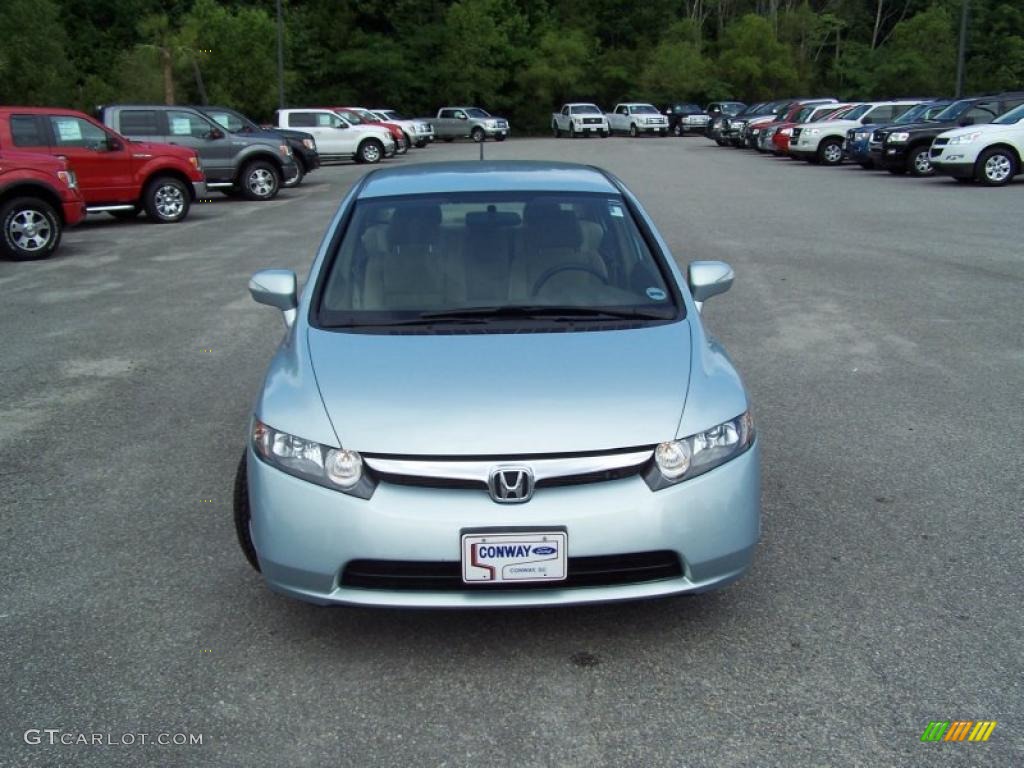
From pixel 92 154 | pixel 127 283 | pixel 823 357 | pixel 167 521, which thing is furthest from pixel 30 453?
pixel 92 154

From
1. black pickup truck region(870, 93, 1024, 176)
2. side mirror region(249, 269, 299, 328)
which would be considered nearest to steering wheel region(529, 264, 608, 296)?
side mirror region(249, 269, 299, 328)

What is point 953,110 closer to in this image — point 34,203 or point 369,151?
point 369,151

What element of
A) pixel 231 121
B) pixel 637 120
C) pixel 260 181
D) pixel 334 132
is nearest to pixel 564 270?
pixel 260 181

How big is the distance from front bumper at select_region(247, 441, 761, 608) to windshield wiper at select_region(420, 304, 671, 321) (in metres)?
1.00

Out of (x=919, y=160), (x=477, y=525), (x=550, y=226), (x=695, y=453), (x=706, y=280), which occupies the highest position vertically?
(x=550, y=226)

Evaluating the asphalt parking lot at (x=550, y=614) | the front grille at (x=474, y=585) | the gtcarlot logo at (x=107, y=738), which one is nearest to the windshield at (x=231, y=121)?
the asphalt parking lot at (x=550, y=614)

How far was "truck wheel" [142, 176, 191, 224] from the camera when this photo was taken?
1816 centimetres

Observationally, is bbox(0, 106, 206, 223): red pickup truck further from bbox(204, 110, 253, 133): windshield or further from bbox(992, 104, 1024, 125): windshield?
bbox(992, 104, 1024, 125): windshield

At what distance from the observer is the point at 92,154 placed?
56.2ft

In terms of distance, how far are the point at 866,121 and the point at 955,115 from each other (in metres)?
5.57

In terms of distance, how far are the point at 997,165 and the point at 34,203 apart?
18181mm

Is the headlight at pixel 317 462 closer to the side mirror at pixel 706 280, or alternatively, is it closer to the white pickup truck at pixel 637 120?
the side mirror at pixel 706 280

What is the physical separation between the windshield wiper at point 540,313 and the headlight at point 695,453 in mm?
820

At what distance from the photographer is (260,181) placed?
22.7 m
